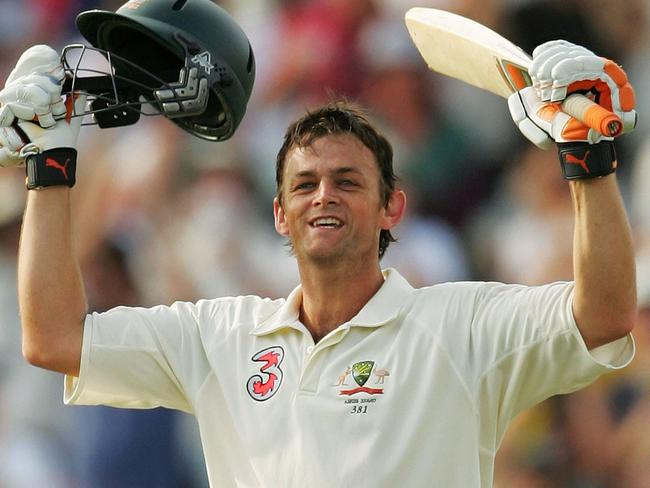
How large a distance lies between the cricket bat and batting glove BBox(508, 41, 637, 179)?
31 millimetres

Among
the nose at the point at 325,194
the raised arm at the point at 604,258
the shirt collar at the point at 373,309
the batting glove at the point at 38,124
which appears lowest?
the shirt collar at the point at 373,309

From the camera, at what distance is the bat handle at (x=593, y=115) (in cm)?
220

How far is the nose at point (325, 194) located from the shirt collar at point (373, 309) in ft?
0.74

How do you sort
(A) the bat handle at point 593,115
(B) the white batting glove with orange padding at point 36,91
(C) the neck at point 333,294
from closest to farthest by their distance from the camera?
1. (A) the bat handle at point 593,115
2. (B) the white batting glove with orange padding at point 36,91
3. (C) the neck at point 333,294

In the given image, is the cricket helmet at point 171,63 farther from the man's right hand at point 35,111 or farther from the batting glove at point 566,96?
the batting glove at point 566,96

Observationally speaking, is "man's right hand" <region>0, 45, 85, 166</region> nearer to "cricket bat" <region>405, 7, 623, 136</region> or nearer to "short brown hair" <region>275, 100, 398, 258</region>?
"short brown hair" <region>275, 100, 398, 258</region>

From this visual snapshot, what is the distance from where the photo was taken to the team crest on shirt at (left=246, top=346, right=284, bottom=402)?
263 cm

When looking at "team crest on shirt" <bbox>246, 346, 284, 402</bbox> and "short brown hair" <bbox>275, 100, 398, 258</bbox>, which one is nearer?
"team crest on shirt" <bbox>246, 346, 284, 402</bbox>

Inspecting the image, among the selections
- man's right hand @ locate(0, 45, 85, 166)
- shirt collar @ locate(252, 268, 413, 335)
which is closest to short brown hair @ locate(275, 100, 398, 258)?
shirt collar @ locate(252, 268, 413, 335)

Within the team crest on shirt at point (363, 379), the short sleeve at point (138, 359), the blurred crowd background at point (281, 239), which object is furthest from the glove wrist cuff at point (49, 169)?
the blurred crowd background at point (281, 239)

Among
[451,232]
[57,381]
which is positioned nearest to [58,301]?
[451,232]

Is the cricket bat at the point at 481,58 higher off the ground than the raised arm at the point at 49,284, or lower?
higher

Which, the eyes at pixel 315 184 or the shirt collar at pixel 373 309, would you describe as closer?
the shirt collar at pixel 373 309

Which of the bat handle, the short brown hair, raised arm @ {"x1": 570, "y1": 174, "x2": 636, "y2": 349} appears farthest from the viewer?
the short brown hair
